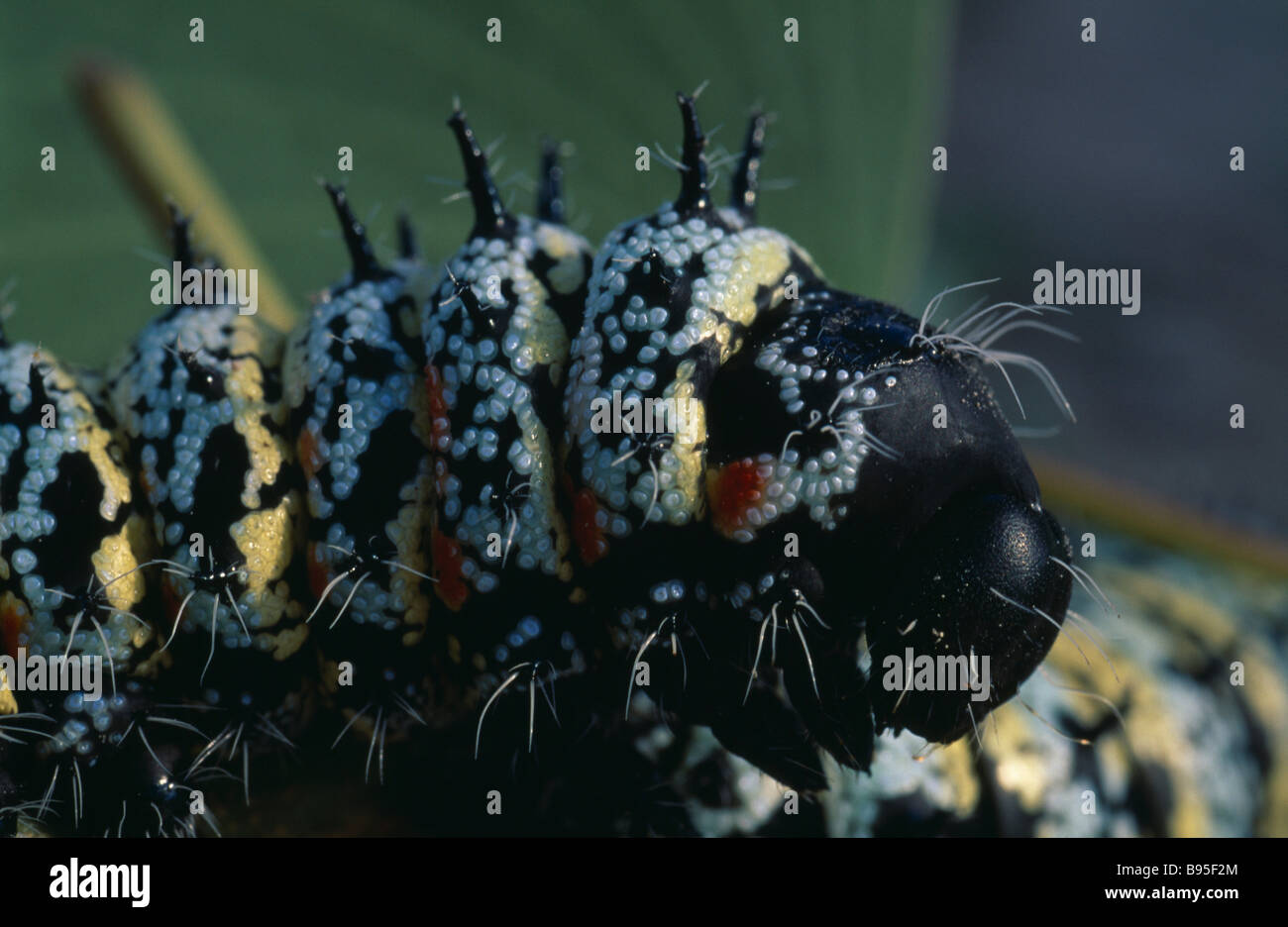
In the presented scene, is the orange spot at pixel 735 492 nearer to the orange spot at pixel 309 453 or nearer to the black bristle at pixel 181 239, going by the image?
the orange spot at pixel 309 453

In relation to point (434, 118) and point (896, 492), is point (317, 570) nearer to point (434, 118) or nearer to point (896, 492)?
point (896, 492)

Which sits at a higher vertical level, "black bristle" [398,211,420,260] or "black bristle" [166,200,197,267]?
"black bristle" [398,211,420,260]

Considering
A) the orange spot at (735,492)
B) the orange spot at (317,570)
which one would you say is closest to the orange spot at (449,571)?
the orange spot at (317,570)

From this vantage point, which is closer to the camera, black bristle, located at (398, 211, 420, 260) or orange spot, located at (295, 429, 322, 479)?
orange spot, located at (295, 429, 322, 479)

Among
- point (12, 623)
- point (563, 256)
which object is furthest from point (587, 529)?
point (12, 623)

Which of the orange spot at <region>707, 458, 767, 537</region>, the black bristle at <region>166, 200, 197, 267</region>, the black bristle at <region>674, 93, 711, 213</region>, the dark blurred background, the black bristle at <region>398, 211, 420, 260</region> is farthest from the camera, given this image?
the dark blurred background

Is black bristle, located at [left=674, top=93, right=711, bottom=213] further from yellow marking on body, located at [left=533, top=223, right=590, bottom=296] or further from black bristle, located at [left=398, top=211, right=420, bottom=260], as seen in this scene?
black bristle, located at [left=398, top=211, right=420, bottom=260]

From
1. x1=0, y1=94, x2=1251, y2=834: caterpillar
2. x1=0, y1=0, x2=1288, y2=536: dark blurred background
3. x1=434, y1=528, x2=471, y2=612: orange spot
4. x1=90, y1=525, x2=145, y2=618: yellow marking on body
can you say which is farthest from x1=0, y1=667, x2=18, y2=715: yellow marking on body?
x1=0, y1=0, x2=1288, y2=536: dark blurred background
